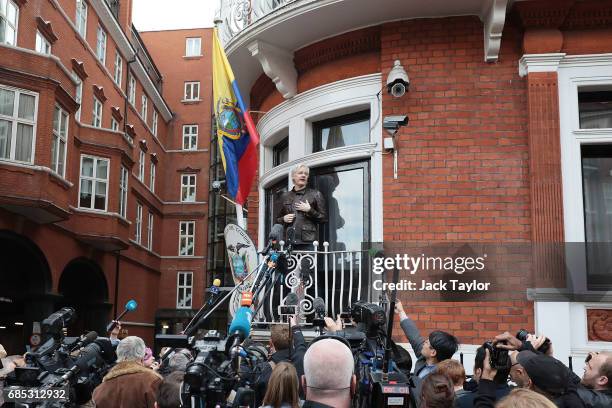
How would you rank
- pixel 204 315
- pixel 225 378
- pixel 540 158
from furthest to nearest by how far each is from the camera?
1. pixel 540 158
2. pixel 204 315
3. pixel 225 378

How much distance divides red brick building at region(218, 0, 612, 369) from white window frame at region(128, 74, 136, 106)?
27146 mm

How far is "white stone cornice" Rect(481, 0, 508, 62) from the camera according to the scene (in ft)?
28.0

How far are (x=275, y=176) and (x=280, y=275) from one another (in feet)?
8.27

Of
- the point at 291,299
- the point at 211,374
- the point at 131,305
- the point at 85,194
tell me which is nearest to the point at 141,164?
the point at 85,194

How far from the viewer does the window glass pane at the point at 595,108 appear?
9.04 m

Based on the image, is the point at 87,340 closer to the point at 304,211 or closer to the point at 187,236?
the point at 304,211

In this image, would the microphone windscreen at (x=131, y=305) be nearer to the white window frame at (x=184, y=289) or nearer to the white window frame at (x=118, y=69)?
the white window frame at (x=118, y=69)

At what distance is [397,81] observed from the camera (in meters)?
9.05

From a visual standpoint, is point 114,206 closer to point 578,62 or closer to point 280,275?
point 280,275

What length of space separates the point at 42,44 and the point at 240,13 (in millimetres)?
14997

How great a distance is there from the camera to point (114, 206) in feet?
92.7

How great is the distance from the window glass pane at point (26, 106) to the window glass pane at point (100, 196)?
7.51 meters

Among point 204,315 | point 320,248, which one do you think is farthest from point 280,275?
point 204,315

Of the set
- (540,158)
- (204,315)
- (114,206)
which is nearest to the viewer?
(204,315)
